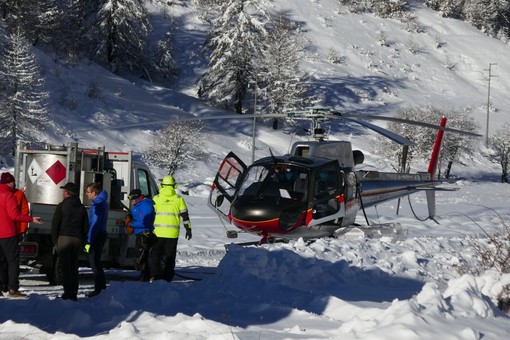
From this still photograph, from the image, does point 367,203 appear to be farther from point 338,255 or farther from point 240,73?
point 240,73

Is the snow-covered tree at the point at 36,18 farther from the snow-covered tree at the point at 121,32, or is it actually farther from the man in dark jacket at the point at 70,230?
the man in dark jacket at the point at 70,230

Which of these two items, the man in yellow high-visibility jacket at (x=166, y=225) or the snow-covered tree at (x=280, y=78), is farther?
the snow-covered tree at (x=280, y=78)

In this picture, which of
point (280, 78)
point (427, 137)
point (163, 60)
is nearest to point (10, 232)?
point (280, 78)

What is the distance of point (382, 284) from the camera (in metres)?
11.1

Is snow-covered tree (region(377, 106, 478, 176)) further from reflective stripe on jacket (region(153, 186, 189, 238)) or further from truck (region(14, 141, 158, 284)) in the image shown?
reflective stripe on jacket (region(153, 186, 189, 238))

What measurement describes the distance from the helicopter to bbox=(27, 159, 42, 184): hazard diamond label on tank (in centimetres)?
428

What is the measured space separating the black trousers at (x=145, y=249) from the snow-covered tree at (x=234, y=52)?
134ft

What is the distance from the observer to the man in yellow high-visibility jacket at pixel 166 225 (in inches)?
426

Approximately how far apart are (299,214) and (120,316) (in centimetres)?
775

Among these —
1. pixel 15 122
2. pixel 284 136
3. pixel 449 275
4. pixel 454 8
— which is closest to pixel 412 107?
pixel 284 136

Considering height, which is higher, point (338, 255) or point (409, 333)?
point (409, 333)

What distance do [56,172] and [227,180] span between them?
4595 millimetres

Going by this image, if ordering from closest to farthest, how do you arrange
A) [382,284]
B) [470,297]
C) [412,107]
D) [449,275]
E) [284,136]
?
[470,297]
[382,284]
[449,275]
[284,136]
[412,107]

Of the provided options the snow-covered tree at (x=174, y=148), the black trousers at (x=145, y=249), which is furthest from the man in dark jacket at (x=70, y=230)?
the snow-covered tree at (x=174, y=148)
